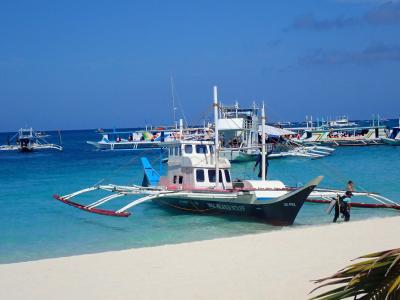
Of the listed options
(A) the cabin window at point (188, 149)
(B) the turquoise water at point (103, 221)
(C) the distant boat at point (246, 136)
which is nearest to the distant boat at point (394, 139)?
(C) the distant boat at point (246, 136)

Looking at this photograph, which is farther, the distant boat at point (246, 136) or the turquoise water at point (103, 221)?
the distant boat at point (246, 136)

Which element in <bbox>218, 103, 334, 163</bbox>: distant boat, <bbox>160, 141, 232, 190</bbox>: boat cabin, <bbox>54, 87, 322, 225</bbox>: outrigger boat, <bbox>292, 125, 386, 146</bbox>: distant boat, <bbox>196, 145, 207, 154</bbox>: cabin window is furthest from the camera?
<bbox>292, 125, 386, 146</bbox>: distant boat

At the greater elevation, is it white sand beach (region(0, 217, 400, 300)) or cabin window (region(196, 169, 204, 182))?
cabin window (region(196, 169, 204, 182))

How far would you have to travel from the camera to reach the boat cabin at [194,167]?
20.0 metres

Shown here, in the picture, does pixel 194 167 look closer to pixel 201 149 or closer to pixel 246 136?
pixel 201 149

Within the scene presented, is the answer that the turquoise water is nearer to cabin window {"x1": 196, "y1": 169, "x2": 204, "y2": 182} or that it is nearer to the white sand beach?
cabin window {"x1": 196, "y1": 169, "x2": 204, "y2": 182}

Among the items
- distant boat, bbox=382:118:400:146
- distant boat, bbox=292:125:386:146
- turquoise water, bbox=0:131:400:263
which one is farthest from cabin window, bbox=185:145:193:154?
distant boat, bbox=382:118:400:146

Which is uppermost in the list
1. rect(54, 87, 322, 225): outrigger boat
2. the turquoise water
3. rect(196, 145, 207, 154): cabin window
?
rect(196, 145, 207, 154): cabin window

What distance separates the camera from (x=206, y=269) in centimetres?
1055

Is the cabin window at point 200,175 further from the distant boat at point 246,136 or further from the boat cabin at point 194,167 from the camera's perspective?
the distant boat at point 246,136

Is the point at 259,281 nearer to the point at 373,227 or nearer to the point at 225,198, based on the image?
the point at 373,227

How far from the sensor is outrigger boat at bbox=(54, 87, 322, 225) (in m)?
17.0

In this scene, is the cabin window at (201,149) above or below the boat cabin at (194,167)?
above

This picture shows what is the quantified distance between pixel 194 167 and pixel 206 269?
31.1 feet
